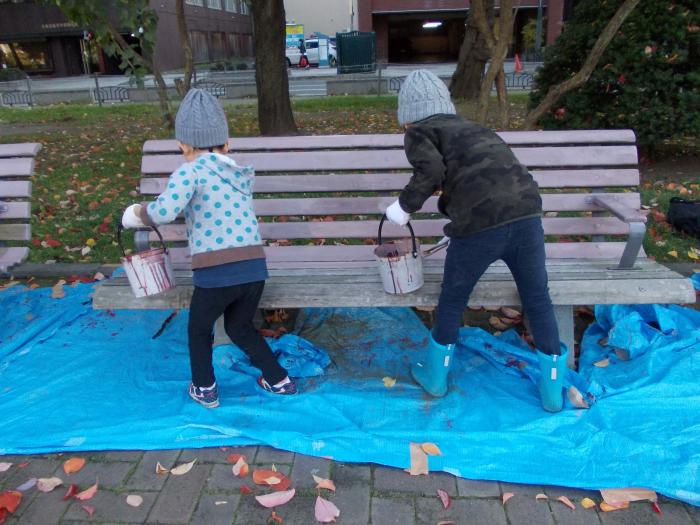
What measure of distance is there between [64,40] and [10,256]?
126 feet

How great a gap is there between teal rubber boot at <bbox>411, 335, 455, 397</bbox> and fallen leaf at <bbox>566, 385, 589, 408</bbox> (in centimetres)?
58

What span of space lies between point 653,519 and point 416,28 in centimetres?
4373

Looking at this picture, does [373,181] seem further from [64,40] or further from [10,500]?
[64,40]

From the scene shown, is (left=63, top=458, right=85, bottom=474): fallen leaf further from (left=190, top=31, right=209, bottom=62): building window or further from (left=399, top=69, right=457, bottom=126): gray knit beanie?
(left=190, top=31, right=209, bottom=62): building window

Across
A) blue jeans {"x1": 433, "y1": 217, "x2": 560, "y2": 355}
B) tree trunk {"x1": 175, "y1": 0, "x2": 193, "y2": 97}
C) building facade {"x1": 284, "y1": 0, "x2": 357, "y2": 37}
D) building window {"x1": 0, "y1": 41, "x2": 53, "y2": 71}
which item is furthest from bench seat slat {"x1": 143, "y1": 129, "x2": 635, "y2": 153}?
building facade {"x1": 284, "y1": 0, "x2": 357, "y2": 37}

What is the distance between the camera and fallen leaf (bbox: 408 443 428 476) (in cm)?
251

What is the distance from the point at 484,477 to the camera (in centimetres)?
246

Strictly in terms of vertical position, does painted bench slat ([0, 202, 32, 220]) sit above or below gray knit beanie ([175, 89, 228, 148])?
below

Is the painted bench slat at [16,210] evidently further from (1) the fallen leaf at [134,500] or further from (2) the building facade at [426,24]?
(2) the building facade at [426,24]

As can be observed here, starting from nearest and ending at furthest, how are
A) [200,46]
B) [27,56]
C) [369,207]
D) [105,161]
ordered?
[369,207], [105,161], [27,56], [200,46]

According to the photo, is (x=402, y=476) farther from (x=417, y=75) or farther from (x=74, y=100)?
(x=74, y=100)

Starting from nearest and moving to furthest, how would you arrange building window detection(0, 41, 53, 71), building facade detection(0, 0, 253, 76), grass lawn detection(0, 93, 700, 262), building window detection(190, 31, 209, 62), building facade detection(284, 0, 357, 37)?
1. grass lawn detection(0, 93, 700, 262)
2. building facade detection(0, 0, 253, 76)
3. building window detection(0, 41, 53, 71)
4. building window detection(190, 31, 209, 62)
5. building facade detection(284, 0, 357, 37)

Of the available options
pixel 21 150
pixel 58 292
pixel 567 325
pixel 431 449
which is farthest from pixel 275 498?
pixel 21 150

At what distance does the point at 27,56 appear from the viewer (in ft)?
123
